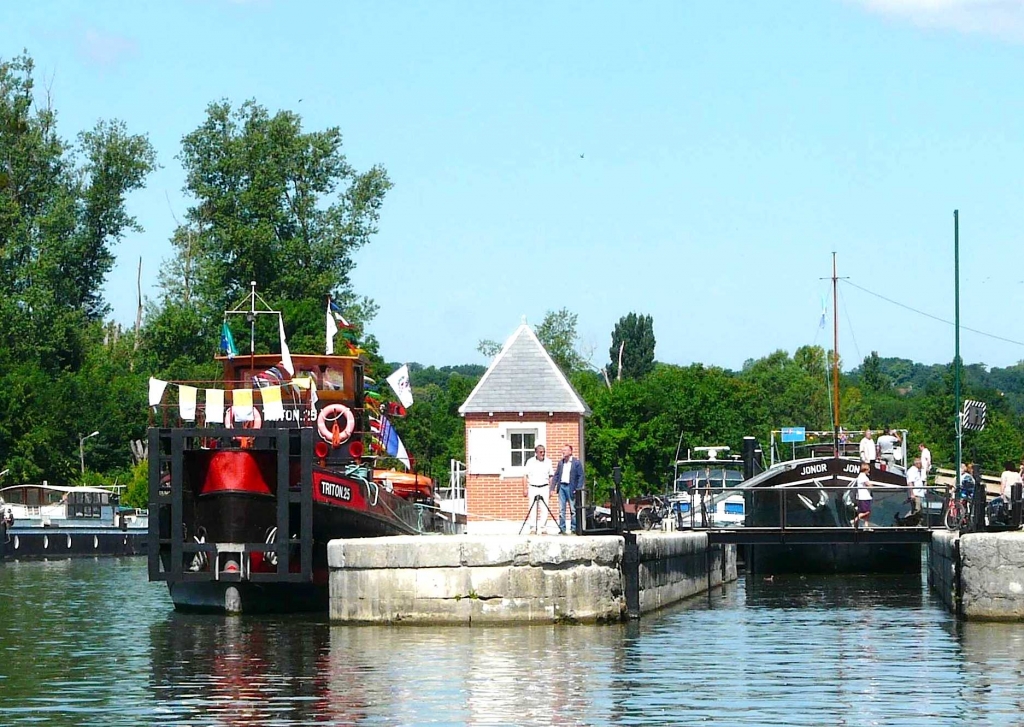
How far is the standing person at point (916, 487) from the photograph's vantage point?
3281 centimetres

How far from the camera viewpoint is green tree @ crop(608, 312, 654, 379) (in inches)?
5017

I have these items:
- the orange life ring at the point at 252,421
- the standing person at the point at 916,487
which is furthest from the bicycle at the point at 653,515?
the orange life ring at the point at 252,421

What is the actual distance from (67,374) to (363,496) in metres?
53.2

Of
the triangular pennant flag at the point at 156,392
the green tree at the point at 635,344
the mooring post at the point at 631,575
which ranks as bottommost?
the mooring post at the point at 631,575

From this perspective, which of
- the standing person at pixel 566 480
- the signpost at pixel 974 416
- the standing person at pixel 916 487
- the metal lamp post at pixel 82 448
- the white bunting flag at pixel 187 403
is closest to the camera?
the standing person at pixel 566 480

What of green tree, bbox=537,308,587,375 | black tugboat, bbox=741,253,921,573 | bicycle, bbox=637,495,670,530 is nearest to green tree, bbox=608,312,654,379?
green tree, bbox=537,308,587,375

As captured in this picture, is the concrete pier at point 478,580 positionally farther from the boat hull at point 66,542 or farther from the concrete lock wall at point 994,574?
the boat hull at point 66,542

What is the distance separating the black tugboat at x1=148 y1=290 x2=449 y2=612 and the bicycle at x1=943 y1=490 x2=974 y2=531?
9534 mm

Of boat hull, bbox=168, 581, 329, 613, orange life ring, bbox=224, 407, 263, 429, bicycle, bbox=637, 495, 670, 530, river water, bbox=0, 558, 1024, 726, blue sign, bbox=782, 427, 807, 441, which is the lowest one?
river water, bbox=0, 558, 1024, 726

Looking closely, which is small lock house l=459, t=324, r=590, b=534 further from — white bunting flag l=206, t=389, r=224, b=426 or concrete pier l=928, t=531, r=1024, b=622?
concrete pier l=928, t=531, r=1024, b=622

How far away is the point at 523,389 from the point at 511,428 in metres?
0.97

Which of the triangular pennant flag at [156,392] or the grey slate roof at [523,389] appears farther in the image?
the grey slate roof at [523,389]

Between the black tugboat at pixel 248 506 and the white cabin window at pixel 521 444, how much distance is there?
32.0ft

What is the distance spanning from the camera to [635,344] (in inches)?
5044
